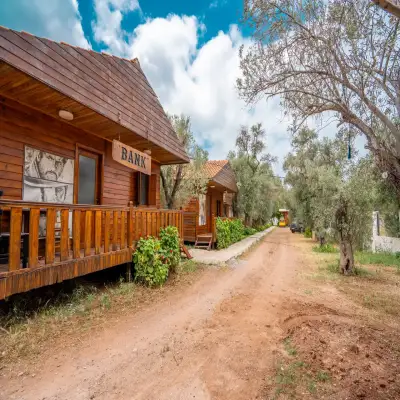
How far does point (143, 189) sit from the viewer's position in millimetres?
8523

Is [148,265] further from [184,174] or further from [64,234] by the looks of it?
[184,174]

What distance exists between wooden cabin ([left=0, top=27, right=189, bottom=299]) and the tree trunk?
5432 millimetres

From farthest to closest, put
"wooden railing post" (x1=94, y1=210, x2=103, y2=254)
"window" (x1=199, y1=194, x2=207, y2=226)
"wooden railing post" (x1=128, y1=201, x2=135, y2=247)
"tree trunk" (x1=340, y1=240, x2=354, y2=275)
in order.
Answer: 1. "window" (x1=199, y1=194, x2=207, y2=226)
2. "tree trunk" (x1=340, y1=240, x2=354, y2=275)
3. "wooden railing post" (x1=128, y1=201, x2=135, y2=247)
4. "wooden railing post" (x1=94, y1=210, x2=103, y2=254)

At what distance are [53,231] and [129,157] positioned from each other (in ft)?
8.30

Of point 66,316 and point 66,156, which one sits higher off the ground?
point 66,156

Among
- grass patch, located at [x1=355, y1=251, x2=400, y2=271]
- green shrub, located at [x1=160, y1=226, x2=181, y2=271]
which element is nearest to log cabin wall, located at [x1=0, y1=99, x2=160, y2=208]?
green shrub, located at [x1=160, y1=226, x2=181, y2=271]

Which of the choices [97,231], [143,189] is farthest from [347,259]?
[97,231]

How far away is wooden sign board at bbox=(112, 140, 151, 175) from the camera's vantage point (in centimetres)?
530

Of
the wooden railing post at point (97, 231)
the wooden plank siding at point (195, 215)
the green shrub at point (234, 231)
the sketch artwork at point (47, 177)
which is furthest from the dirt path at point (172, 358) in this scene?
the green shrub at point (234, 231)

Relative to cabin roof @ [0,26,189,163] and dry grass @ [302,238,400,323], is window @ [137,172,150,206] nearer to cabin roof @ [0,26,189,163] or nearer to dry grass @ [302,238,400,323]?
cabin roof @ [0,26,189,163]

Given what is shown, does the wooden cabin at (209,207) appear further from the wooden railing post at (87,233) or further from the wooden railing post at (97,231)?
the wooden railing post at (87,233)

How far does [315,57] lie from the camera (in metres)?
3.95

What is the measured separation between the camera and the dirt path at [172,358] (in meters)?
2.40

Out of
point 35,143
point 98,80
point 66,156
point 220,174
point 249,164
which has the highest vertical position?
point 249,164
